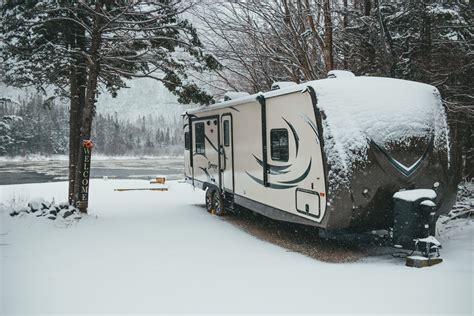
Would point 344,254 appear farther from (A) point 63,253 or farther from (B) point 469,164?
(B) point 469,164

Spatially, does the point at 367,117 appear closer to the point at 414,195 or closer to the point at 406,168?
the point at 406,168

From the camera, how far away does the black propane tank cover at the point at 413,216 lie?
635cm

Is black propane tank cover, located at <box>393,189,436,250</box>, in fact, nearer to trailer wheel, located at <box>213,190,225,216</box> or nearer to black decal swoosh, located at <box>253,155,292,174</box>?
black decal swoosh, located at <box>253,155,292,174</box>

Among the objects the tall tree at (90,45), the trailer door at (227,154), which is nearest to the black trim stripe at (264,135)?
the trailer door at (227,154)

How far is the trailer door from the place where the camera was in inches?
414

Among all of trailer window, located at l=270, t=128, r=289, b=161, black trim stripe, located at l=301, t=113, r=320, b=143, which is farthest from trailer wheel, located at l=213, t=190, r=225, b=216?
black trim stripe, located at l=301, t=113, r=320, b=143

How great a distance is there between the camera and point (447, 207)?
7492mm

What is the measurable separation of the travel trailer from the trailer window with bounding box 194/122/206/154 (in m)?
4.28

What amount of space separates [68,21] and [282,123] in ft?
21.5

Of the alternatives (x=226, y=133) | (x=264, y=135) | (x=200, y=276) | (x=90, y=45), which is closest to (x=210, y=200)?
(x=226, y=133)

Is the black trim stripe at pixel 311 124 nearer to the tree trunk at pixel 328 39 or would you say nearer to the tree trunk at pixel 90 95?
the tree trunk at pixel 328 39

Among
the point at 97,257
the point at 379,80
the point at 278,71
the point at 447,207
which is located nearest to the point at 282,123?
the point at 379,80

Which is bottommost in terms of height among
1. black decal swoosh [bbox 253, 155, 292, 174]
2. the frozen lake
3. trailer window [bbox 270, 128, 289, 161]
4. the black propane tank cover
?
the frozen lake

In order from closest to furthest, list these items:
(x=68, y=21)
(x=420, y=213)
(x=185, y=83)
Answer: (x=420, y=213) < (x=68, y=21) < (x=185, y=83)
